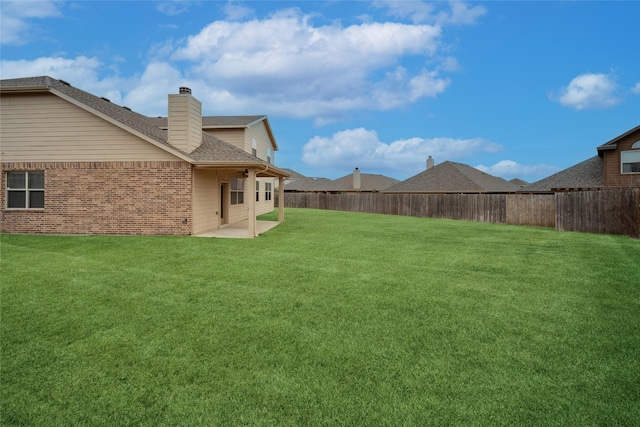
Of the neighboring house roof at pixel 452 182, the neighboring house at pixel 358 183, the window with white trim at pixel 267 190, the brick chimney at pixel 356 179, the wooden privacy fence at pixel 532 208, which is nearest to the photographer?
the wooden privacy fence at pixel 532 208

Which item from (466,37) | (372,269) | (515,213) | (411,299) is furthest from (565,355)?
(515,213)

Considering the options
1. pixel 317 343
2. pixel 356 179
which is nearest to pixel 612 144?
pixel 317 343

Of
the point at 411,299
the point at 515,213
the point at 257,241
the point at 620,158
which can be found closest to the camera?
the point at 411,299

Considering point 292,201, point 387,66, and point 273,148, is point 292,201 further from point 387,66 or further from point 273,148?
point 387,66

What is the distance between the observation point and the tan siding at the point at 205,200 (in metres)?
14.0

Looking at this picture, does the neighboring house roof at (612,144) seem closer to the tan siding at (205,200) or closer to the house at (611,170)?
the house at (611,170)

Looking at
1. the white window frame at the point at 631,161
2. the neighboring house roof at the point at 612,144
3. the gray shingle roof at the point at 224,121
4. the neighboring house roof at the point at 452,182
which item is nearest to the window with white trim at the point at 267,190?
the gray shingle roof at the point at 224,121

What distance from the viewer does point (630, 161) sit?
2417cm

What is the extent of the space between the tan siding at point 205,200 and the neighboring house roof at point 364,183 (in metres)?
34.8

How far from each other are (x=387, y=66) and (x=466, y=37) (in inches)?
154

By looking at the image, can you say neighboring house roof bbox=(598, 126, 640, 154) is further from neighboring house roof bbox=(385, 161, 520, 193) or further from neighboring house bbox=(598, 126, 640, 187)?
neighboring house roof bbox=(385, 161, 520, 193)

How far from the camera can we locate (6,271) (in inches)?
311

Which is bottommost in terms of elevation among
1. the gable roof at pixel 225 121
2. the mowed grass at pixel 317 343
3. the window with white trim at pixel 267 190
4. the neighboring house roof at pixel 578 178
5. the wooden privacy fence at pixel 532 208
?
the mowed grass at pixel 317 343

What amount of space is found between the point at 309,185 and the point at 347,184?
5.51 metres
